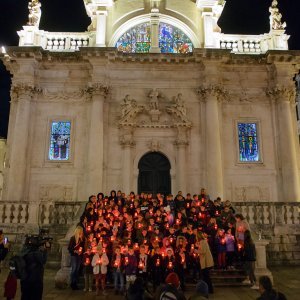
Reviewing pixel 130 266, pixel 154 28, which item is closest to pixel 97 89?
pixel 154 28

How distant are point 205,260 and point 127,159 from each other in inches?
465

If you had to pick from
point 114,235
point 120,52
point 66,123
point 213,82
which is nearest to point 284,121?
point 213,82

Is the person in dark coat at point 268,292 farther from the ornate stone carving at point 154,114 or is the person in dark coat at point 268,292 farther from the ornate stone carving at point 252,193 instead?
the ornate stone carving at point 154,114

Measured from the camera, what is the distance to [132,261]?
10.5 m

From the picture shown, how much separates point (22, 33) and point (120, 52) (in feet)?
22.2

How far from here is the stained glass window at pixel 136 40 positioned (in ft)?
79.6

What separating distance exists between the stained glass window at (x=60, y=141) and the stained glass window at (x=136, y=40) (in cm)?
658

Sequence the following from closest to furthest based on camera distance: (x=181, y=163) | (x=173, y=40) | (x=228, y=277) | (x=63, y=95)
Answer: (x=228, y=277)
(x=181, y=163)
(x=63, y=95)
(x=173, y=40)

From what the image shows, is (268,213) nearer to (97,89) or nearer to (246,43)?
(97,89)

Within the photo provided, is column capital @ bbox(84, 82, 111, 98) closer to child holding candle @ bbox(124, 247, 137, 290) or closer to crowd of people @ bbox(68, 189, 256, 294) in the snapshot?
crowd of people @ bbox(68, 189, 256, 294)

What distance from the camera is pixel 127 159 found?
21.7 metres

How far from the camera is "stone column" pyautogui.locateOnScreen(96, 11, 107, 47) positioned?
23109mm

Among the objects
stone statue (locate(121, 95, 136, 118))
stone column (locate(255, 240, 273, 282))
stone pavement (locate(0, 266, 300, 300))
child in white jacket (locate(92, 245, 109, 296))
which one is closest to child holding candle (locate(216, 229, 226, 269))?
stone pavement (locate(0, 266, 300, 300))

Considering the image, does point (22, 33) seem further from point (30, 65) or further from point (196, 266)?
point (196, 266)
